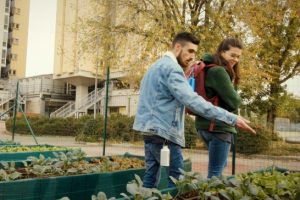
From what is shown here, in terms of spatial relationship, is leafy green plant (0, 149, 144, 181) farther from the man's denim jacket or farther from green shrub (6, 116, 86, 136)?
green shrub (6, 116, 86, 136)

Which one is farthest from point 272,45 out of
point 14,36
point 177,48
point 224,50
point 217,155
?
point 14,36

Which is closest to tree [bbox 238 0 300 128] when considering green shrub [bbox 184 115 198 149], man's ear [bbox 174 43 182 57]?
green shrub [bbox 184 115 198 149]

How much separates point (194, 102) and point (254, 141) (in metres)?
9.87

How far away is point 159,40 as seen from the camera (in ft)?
49.6

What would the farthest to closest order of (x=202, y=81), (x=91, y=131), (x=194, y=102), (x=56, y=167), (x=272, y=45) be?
(x=272, y=45) < (x=91, y=131) < (x=56, y=167) < (x=202, y=81) < (x=194, y=102)

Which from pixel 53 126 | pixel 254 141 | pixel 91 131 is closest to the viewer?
pixel 254 141

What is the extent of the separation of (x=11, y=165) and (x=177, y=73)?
2.35m

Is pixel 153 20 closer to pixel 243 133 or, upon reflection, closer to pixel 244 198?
pixel 243 133

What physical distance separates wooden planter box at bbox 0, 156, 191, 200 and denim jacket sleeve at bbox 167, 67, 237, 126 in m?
1.59

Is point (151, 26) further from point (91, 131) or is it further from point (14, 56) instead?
point (14, 56)

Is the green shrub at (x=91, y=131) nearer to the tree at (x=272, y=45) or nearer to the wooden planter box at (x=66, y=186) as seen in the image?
the tree at (x=272, y=45)

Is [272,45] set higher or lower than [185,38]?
higher

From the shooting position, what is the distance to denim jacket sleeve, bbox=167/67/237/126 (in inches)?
123

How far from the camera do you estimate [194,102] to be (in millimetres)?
3148
